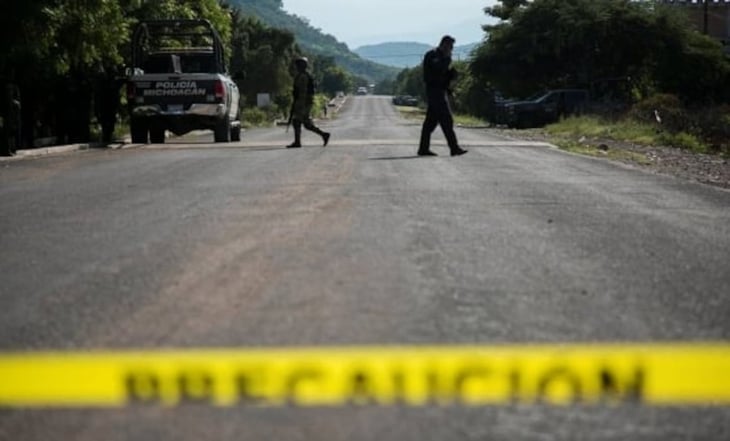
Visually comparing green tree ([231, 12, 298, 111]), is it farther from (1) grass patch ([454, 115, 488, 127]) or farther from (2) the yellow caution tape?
(2) the yellow caution tape

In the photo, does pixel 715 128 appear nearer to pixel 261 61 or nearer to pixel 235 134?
pixel 235 134

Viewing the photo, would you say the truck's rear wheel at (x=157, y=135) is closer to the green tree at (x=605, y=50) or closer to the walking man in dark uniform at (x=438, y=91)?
the walking man in dark uniform at (x=438, y=91)

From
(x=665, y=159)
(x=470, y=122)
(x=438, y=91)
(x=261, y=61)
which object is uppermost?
(x=261, y=61)

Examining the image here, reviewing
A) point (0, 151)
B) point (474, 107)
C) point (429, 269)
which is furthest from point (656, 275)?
point (474, 107)

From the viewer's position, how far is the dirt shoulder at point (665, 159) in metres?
14.5

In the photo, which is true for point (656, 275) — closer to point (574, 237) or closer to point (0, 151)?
point (574, 237)

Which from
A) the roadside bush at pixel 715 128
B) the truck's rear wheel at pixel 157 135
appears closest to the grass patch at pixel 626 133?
the roadside bush at pixel 715 128

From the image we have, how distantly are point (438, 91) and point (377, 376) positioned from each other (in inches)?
501

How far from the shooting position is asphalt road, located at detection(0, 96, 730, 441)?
3832 mm

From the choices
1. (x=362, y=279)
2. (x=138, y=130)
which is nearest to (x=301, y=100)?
(x=138, y=130)

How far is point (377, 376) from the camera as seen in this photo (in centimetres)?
431

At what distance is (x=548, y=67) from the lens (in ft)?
169

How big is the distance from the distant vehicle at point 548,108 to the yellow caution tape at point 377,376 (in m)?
34.7

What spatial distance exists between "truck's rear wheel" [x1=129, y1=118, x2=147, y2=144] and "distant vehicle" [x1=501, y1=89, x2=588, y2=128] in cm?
1853
